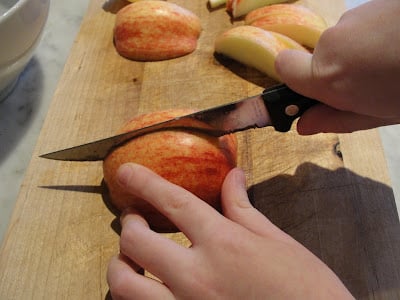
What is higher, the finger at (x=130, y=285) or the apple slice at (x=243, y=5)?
the apple slice at (x=243, y=5)

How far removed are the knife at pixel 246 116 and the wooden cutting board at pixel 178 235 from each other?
0.51 ft

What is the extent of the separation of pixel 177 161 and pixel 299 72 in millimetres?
296

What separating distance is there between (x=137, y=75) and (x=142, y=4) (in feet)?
0.71

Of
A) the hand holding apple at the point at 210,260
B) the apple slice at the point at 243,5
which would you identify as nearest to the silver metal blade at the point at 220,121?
the hand holding apple at the point at 210,260

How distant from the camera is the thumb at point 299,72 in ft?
2.65

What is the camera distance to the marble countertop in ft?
4.06

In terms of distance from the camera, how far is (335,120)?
908mm

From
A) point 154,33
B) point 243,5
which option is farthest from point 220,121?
point 243,5

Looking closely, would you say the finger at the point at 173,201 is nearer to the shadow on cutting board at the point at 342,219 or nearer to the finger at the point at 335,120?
the shadow on cutting board at the point at 342,219

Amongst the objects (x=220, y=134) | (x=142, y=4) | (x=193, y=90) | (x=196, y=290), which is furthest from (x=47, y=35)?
(x=196, y=290)

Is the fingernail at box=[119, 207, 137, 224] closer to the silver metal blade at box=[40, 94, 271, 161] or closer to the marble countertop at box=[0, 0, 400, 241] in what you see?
the silver metal blade at box=[40, 94, 271, 161]

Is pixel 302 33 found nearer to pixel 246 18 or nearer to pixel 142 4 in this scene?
pixel 246 18

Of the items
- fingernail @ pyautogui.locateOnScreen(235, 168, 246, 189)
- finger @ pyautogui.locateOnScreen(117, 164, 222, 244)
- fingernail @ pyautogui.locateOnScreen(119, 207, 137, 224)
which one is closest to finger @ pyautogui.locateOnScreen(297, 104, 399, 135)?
fingernail @ pyautogui.locateOnScreen(235, 168, 246, 189)

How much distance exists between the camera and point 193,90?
126 cm
